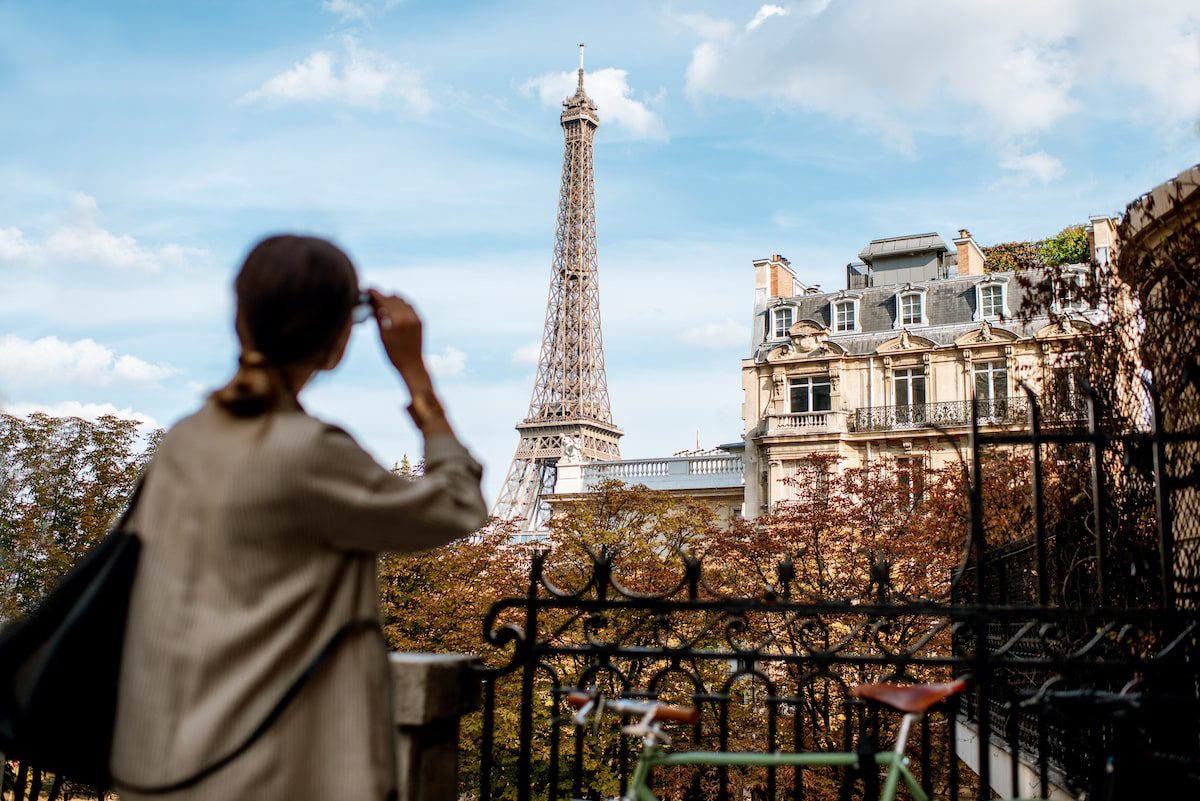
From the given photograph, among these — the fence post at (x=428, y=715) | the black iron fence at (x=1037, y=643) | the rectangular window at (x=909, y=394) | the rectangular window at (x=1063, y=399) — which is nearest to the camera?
the fence post at (x=428, y=715)

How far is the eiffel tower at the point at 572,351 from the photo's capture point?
198 ft

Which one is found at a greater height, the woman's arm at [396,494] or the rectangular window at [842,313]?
the rectangular window at [842,313]

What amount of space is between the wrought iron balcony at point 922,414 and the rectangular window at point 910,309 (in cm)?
372

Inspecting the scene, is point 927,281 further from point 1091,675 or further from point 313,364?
point 313,364

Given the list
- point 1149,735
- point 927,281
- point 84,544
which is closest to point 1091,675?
point 1149,735

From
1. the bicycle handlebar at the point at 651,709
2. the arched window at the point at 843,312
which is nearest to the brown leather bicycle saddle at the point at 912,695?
the bicycle handlebar at the point at 651,709

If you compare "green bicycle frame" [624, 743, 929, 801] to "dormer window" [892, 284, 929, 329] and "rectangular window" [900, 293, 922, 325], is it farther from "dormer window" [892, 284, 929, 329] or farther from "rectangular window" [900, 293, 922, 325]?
"rectangular window" [900, 293, 922, 325]

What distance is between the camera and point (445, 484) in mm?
2135

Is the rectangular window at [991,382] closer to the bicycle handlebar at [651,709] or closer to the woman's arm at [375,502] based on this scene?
the bicycle handlebar at [651,709]

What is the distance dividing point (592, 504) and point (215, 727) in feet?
87.1

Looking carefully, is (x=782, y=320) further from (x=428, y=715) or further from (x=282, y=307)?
(x=282, y=307)

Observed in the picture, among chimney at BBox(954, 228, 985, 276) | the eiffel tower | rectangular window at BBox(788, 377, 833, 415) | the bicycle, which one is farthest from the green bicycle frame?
the eiffel tower

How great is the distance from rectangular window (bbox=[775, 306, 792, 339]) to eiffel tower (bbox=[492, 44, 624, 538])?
2041 centimetres

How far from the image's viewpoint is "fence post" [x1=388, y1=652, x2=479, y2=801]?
3178 mm
